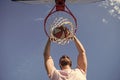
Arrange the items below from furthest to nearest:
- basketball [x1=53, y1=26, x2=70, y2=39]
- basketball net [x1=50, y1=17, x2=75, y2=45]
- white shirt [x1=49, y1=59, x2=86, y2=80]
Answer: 1. basketball net [x1=50, y1=17, x2=75, y2=45]
2. basketball [x1=53, y1=26, x2=70, y2=39]
3. white shirt [x1=49, y1=59, x2=86, y2=80]

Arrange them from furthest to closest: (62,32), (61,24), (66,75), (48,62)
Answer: (61,24), (62,32), (48,62), (66,75)

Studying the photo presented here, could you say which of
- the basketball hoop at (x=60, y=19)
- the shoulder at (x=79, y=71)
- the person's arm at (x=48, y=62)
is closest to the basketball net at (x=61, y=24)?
the basketball hoop at (x=60, y=19)

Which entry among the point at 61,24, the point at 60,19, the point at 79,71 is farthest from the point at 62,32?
the point at 79,71

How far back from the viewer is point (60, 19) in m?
2.99

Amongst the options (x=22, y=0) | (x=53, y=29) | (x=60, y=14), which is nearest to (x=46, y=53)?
(x=53, y=29)

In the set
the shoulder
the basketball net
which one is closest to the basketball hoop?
the basketball net

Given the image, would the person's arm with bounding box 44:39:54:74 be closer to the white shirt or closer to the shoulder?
the white shirt

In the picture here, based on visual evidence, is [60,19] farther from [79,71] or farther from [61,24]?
[79,71]

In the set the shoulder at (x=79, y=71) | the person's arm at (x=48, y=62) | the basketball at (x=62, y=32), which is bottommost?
the shoulder at (x=79, y=71)

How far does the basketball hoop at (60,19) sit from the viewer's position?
279 centimetres

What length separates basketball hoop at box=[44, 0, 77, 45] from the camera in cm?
279

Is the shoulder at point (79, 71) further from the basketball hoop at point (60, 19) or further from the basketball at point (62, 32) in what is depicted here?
the basketball hoop at point (60, 19)

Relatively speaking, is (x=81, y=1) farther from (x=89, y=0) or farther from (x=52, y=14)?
(x=52, y=14)

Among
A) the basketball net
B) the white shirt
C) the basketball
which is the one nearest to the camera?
the white shirt
